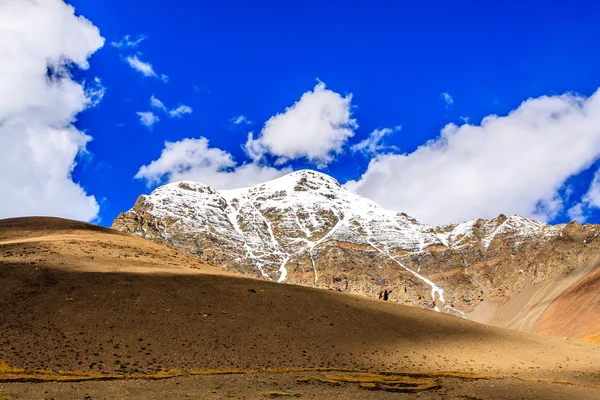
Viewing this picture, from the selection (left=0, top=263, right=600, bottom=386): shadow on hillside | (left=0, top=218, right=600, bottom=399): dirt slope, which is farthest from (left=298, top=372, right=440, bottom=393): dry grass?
(left=0, top=263, right=600, bottom=386): shadow on hillside

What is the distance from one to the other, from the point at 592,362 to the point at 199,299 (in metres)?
39.0

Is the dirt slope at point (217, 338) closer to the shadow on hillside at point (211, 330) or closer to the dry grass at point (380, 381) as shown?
the shadow on hillside at point (211, 330)

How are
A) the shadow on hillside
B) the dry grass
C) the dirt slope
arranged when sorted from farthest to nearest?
the shadow on hillside → the dry grass → the dirt slope

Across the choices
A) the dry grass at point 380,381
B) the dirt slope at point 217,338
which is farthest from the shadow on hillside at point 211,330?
the dry grass at point 380,381

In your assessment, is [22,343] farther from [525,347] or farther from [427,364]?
[525,347]

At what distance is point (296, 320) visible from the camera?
162 feet

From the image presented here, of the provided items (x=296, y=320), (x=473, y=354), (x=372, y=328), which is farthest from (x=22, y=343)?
(x=473, y=354)

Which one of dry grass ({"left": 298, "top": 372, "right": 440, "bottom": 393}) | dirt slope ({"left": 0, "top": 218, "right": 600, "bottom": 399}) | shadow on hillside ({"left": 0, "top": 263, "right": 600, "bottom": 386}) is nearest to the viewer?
dirt slope ({"left": 0, "top": 218, "right": 600, "bottom": 399})

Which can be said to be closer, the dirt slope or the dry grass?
the dirt slope

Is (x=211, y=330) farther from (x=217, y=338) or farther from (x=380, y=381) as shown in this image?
(x=380, y=381)

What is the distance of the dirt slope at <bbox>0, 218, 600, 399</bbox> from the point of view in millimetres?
33969

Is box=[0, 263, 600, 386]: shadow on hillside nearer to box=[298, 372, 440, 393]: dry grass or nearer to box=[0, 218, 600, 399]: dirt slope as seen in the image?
box=[0, 218, 600, 399]: dirt slope

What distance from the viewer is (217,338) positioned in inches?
1665

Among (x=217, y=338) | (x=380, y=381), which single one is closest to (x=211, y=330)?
(x=217, y=338)
